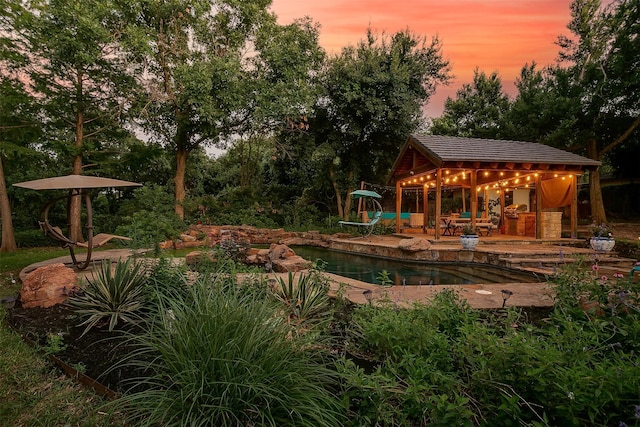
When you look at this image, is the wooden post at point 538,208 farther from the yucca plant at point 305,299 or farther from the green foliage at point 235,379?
the green foliage at point 235,379

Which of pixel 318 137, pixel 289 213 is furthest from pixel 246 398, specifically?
pixel 318 137

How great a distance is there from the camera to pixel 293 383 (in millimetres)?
1709

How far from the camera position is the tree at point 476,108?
61.9ft

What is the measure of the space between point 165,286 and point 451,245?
8.03m

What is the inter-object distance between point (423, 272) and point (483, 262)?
6.03 ft

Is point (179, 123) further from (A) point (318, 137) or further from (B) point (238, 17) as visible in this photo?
(A) point (318, 137)

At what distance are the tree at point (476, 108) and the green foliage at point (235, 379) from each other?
19064mm

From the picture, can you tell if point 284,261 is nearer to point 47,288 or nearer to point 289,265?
point 289,265

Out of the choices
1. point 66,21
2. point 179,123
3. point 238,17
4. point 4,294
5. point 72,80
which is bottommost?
point 4,294

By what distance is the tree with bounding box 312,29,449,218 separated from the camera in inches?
598

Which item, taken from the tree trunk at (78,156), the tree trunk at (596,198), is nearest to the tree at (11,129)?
the tree trunk at (78,156)

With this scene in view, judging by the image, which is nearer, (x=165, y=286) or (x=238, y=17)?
(x=165, y=286)

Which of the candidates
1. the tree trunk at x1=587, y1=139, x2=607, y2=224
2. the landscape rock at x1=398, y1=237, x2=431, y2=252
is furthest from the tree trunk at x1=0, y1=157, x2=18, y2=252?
the tree trunk at x1=587, y1=139, x2=607, y2=224

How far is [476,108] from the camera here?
19406mm
